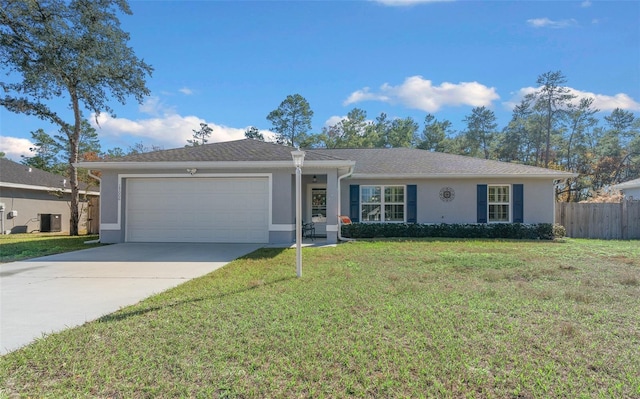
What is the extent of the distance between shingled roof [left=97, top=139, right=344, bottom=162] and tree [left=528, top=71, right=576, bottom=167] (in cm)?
2631

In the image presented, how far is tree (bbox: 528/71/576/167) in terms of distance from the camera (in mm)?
29609

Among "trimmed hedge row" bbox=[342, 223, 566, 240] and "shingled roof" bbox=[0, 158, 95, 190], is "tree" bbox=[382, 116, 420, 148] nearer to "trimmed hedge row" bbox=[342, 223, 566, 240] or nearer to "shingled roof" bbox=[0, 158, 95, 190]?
"trimmed hedge row" bbox=[342, 223, 566, 240]


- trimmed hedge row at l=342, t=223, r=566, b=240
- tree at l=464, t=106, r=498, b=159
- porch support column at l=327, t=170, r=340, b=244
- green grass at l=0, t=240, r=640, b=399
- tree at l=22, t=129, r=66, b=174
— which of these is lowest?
green grass at l=0, t=240, r=640, b=399

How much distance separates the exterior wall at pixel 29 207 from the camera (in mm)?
17422

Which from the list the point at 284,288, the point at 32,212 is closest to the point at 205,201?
the point at 284,288

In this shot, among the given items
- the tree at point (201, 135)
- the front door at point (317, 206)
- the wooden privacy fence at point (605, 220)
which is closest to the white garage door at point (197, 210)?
the front door at point (317, 206)

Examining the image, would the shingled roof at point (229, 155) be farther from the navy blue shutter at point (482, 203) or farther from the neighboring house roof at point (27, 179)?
the neighboring house roof at point (27, 179)

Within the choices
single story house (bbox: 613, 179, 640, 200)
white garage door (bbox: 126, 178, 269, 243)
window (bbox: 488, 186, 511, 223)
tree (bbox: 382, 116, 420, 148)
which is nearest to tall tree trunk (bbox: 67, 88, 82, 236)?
white garage door (bbox: 126, 178, 269, 243)

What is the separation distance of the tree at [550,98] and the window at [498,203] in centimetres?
1931

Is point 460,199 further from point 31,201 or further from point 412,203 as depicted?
point 31,201

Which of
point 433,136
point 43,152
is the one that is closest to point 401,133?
point 433,136

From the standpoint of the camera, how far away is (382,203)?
14.0 m

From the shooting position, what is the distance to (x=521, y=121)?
32.9 m

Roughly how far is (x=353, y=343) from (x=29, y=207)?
21.8 meters
